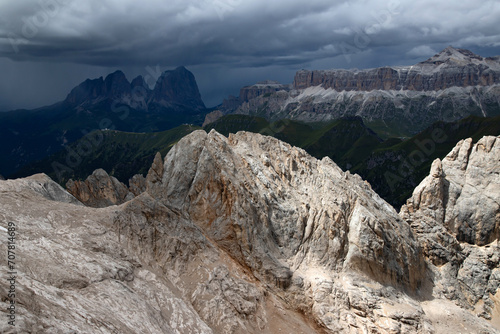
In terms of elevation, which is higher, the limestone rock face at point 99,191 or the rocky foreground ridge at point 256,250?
the rocky foreground ridge at point 256,250

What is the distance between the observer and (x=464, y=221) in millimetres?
67562

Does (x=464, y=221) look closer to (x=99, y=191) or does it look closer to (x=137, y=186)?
(x=137, y=186)

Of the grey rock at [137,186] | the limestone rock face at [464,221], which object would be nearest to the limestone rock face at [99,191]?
the grey rock at [137,186]

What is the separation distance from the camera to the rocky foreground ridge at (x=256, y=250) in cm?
3531

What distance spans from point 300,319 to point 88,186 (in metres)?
102

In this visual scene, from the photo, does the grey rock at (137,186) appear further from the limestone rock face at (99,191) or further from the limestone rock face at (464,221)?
the limestone rock face at (464,221)

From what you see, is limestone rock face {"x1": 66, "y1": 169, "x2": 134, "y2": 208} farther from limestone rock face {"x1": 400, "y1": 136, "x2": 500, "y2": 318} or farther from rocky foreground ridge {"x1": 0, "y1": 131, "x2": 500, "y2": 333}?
limestone rock face {"x1": 400, "y1": 136, "x2": 500, "y2": 318}

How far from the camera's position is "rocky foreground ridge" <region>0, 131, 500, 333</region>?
35312 millimetres

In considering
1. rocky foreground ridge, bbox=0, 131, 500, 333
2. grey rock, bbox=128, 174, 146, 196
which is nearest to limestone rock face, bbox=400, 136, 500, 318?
rocky foreground ridge, bbox=0, 131, 500, 333

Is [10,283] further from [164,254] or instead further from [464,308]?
[464,308]

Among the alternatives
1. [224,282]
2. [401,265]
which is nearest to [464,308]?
[401,265]

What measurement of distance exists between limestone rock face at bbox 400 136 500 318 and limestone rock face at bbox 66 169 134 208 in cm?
9232

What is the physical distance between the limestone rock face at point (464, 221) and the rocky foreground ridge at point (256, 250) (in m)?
0.21

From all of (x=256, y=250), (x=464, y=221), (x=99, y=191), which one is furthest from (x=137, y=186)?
(x=464, y=221)
